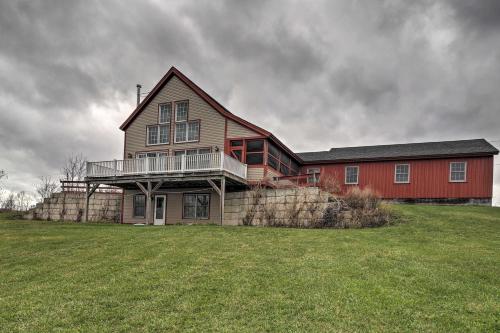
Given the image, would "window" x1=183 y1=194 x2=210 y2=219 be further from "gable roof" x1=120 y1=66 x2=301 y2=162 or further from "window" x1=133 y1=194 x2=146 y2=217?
"gable roof" x1=120 y1=66 x2=301 y2=162

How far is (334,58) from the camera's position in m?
19.1

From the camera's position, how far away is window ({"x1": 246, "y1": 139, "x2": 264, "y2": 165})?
2053 centimetres

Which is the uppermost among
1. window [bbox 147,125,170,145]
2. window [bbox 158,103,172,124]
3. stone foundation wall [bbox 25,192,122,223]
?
window [bbox 158,103,172,124]

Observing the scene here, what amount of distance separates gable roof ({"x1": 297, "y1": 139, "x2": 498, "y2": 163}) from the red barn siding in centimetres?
49

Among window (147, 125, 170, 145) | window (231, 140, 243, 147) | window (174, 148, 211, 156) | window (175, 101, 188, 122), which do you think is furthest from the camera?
window (147, 125, 170, 145)

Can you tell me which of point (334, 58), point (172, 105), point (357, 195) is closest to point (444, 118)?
point (334, 58)

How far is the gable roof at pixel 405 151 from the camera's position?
22.7m

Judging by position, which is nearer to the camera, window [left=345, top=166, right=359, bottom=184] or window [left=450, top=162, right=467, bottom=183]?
window [left=450, top=162, right=467, bottom=183]

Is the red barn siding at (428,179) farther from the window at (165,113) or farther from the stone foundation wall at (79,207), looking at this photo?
the stone foundation wall at (79,207)

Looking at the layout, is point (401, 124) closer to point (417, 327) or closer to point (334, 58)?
point (334, 58)

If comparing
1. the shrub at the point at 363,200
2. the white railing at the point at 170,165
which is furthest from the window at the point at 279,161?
the shrub at the point at 363,200

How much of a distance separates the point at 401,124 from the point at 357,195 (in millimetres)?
12552

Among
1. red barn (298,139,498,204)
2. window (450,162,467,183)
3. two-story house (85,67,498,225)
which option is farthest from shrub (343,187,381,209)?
window (450,162,467,183)

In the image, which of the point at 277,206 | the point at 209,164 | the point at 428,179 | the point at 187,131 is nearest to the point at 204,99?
the point at 187,131
